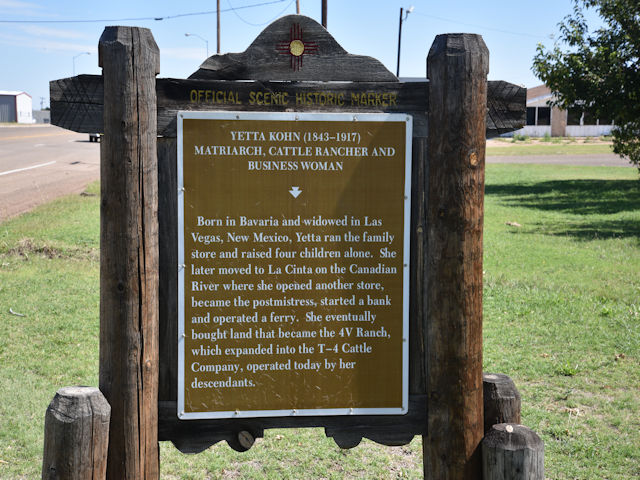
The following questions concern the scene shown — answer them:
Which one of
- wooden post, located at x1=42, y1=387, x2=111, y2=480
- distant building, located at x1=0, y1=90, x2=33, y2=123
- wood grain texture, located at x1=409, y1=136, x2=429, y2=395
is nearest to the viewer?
wooden post, located at x1=42, y1=387, x2=111, y2=480

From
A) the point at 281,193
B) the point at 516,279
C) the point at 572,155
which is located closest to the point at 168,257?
the point at 281,193

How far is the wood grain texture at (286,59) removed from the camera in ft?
9.37

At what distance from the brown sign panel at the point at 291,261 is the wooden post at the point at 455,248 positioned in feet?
0.40

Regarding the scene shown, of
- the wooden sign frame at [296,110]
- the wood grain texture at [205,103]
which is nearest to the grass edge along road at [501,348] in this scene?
the wooden sign frame at [296,110]

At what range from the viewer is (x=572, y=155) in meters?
39.4

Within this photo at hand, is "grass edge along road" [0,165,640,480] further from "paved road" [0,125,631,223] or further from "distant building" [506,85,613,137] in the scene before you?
"distant building" [506,85,613,137]

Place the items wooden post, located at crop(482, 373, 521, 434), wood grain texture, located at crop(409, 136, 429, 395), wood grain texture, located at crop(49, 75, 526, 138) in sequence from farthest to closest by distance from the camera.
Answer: wooden post, located at crop(482, 373, 521, 434) < wood grain texture, located at crop(409, 136, 429, 395) < wood grain texture, located at crop(49, 75, 526, 138)

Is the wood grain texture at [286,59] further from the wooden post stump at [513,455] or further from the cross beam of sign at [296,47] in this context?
the wooden post stump at [513,455]

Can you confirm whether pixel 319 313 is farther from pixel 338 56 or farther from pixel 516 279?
pixel 516 279

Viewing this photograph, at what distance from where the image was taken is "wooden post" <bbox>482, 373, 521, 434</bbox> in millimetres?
3076

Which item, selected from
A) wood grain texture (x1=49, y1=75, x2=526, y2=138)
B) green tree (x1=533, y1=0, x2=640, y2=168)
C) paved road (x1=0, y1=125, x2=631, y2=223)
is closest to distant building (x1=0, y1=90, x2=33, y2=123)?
paved road (x1=0, y1=125, x2=631, y2=223)

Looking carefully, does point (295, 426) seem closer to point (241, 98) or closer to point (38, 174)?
point (241, 98)

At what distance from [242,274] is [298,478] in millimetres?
1914

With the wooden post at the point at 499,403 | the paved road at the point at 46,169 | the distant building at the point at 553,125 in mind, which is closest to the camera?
the wooden post at the point at 499,403
